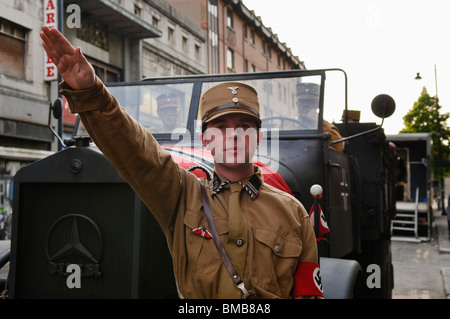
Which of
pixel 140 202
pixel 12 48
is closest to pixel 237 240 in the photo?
pixel 140 202

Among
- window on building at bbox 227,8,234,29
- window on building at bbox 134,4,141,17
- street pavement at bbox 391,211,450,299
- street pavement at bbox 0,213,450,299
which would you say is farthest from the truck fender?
window on building at bbox 227,8,234,29

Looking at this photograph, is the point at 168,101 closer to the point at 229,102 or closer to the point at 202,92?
the point at 202,92

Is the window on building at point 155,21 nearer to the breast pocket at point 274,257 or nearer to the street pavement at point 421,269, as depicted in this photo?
the street pavement at point 421,269

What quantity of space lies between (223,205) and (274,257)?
0.27 metres

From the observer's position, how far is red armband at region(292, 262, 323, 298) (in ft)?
6.19

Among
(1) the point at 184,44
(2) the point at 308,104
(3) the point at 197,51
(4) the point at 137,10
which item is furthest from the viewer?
(3) the point at 197,51

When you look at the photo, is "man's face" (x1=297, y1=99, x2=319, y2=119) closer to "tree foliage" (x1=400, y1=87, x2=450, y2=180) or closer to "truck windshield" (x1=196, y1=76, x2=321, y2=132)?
"truck windshield" (x1=196, y1=76, x2=321, y2=132)

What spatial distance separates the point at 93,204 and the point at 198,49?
28385mm

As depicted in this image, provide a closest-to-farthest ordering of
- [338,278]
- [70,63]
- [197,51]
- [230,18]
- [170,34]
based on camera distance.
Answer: [70,63]
[338,278]
[170,34]
[197,51]
[230,18]

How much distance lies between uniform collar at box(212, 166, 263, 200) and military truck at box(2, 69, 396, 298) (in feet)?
1.44

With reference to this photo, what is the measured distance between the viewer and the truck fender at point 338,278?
285 cm

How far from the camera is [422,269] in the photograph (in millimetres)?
9969

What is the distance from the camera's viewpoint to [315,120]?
4.18 meters

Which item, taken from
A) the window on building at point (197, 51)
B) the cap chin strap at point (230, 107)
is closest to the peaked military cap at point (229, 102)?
the cap chin strap at point (230, 107)
